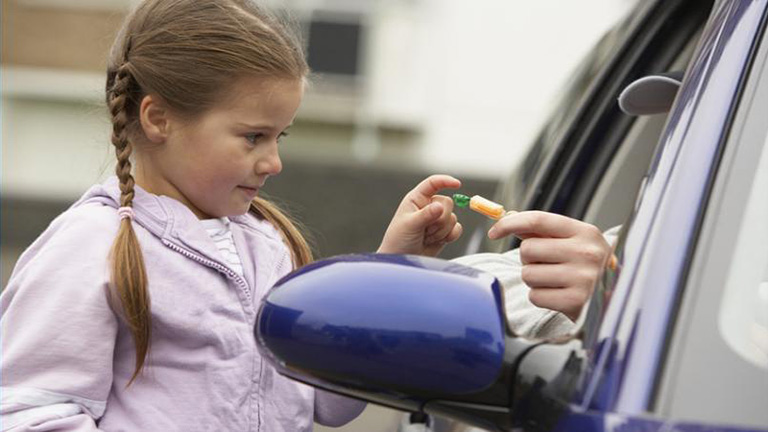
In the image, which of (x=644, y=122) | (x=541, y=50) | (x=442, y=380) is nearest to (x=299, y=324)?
(x=442, y=380)

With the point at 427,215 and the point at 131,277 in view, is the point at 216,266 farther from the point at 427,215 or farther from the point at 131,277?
the point at 427,215

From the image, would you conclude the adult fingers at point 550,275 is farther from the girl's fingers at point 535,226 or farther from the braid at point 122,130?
the braid at point 122,130

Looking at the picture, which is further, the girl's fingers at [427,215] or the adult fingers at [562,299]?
the girl's fingers at [427,215]

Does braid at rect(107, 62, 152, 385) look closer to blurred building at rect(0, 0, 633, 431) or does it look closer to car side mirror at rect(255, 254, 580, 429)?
car side mirror at rect(255, 254, 580, 429)

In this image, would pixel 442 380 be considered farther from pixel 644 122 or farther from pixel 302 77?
pixel 644 122

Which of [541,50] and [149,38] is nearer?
[149,38]

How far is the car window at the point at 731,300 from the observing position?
1500 mm

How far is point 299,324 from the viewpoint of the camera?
171 centimetres

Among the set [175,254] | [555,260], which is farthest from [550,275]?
[175,254]

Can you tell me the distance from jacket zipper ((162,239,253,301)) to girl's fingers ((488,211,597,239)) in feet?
1.33

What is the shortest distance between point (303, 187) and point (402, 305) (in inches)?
413

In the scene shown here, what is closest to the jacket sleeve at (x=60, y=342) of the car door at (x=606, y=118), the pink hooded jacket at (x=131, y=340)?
the pink hooded jacket at (x=131, y=340)

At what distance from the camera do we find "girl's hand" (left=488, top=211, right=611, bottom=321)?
2.15m

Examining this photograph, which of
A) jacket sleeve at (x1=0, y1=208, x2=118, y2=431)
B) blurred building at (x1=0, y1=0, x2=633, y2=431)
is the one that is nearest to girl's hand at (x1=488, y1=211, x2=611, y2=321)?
jacket sleeve at (x1=0, y1=208, x2=118, y2=431)
